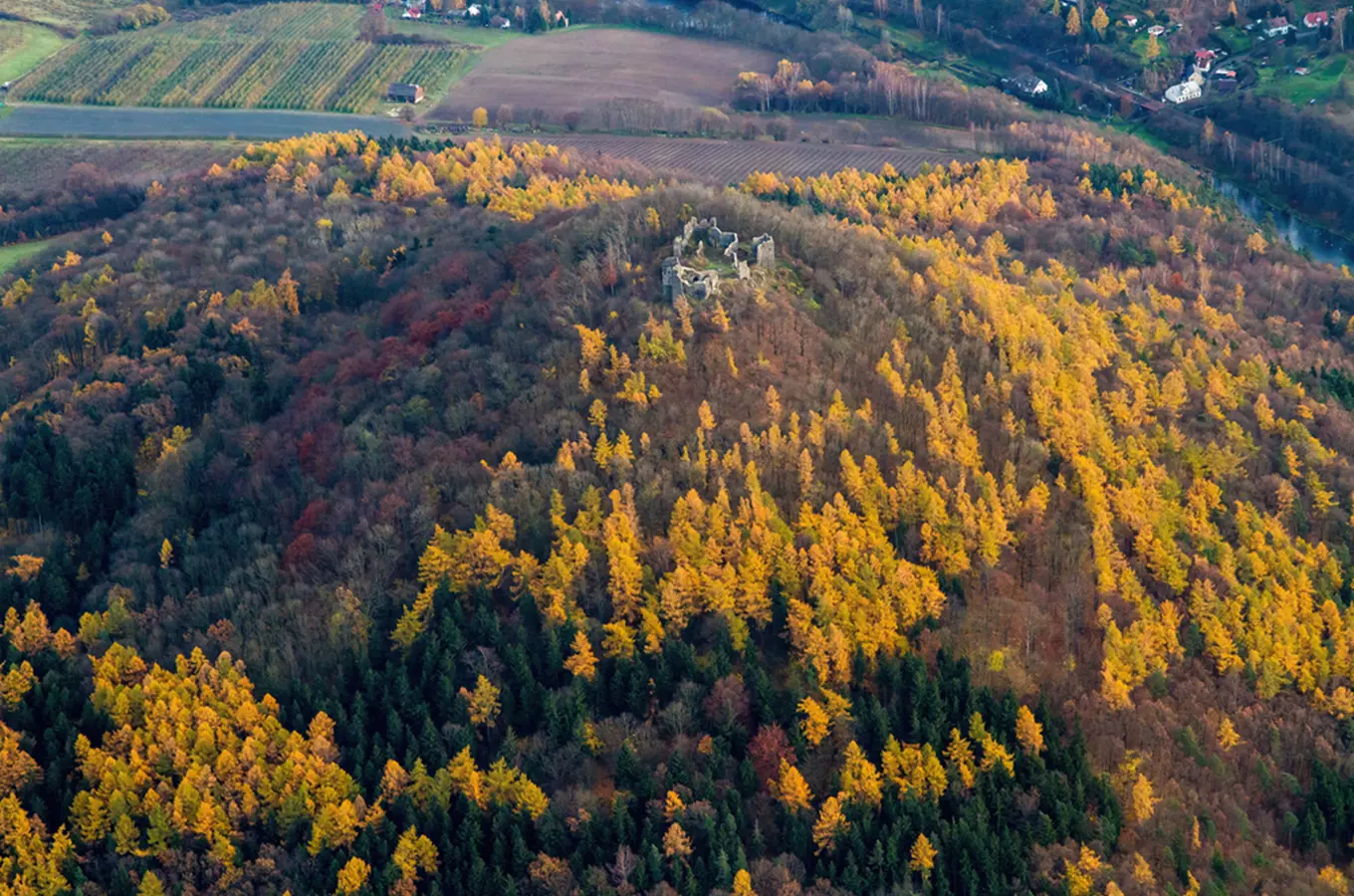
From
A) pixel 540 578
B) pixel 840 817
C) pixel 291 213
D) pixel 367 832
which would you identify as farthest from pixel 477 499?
pixel 291 213

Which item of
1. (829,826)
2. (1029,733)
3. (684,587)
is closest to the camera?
(829,826)

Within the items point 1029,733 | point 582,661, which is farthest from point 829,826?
point 582,661

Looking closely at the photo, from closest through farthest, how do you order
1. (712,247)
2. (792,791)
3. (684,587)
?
(792,791) → (684,587) → (712,247)

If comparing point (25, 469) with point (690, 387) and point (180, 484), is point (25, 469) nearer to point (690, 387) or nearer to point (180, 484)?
point (180, 484)

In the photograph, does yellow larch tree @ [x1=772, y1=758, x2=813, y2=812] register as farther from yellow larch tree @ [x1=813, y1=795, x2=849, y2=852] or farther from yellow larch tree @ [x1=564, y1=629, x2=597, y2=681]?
yellow larch tree @ [x1=564, y1=629, x2=597, y2=681]

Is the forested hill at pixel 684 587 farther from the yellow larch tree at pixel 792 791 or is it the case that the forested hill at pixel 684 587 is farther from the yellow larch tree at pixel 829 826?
the yellow larch tree at pixel 792 791

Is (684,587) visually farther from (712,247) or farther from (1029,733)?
(712,247)

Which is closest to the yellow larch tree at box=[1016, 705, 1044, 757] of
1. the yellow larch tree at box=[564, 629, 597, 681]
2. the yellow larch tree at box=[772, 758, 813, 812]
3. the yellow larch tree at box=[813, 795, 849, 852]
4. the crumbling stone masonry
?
the yellow larch tree at box=[813, 795, 849, 852]

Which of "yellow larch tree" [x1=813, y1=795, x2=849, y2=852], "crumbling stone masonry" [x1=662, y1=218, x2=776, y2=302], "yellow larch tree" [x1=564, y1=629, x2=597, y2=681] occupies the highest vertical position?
"crumbling stone masonry" [x1=662, y1=218, x2=776, y2=302]

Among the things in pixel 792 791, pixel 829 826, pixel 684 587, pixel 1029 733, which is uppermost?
pixel 684 587
